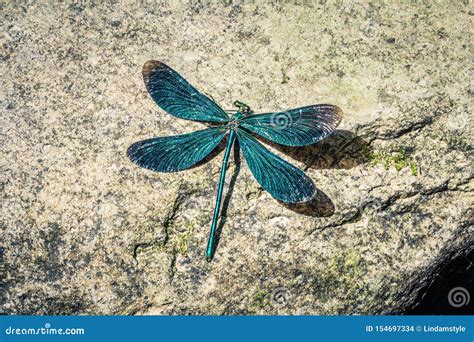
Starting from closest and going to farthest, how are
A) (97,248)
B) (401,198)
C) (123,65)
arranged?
1. (97,248)
2. (401,198)
3. (123,65)

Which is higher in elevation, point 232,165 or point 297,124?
point 297,124

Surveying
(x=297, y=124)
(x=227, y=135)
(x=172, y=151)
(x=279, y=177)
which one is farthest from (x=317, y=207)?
(x=172, y=151)

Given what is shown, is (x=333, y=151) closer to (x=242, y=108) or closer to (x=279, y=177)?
(x=279, y=177)

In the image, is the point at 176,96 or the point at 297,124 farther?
the point at 176,96

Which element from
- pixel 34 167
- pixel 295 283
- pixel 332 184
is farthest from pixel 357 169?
pixel 34 167

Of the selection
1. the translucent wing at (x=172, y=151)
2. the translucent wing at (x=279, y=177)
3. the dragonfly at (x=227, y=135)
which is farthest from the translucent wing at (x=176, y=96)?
the translucent wing at (x=279, y=177)

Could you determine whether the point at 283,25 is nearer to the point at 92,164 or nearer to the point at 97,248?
the point at 92,164
